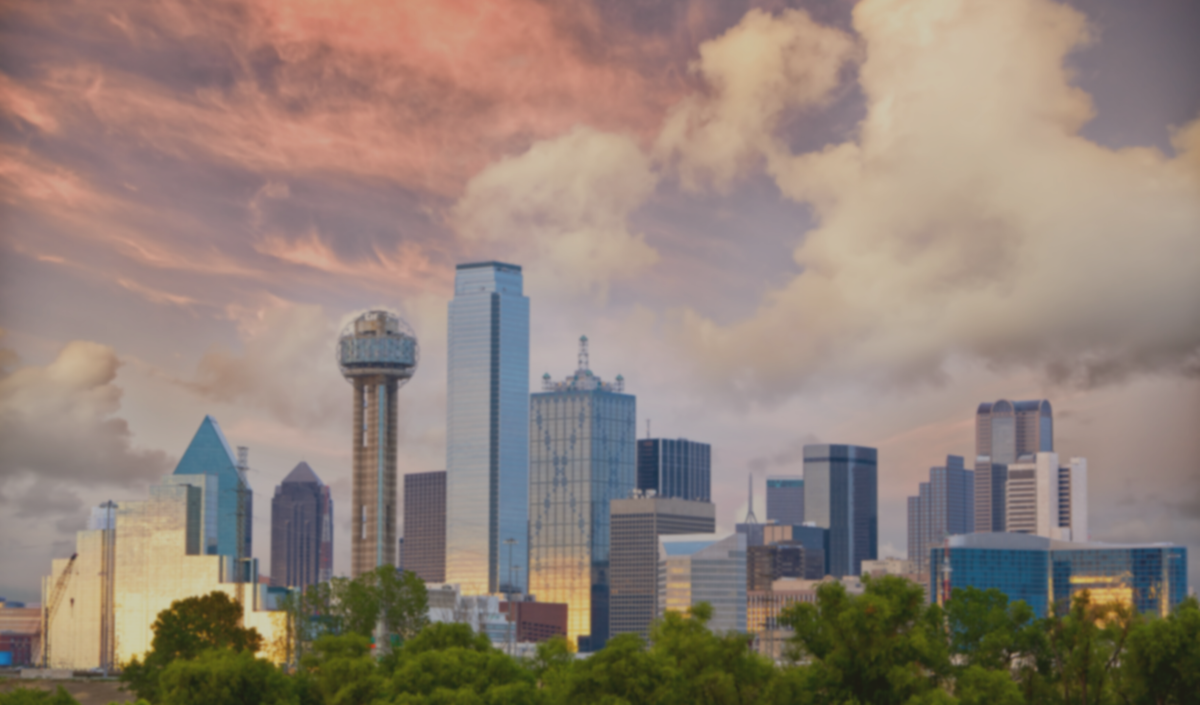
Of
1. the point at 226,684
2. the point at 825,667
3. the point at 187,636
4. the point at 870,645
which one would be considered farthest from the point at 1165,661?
the point at 187,636

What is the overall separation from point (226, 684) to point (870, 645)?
3933cm

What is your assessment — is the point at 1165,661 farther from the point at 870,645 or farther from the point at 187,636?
the point at 187,636

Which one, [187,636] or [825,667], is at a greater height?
[825,667]

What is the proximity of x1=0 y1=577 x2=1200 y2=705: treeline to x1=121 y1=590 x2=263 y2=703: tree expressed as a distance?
51.5 m

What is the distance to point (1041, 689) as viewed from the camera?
86500 millimetres

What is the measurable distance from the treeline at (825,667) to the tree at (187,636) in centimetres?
5154

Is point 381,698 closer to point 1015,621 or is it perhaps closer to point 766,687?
point 766,687

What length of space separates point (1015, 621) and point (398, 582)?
3346 inches

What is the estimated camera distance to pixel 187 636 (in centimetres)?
14488

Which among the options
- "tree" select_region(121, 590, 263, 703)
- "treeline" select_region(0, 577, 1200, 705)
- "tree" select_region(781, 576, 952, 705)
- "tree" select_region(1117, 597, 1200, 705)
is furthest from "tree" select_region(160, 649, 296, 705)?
"tree" select_region(121, 590, 263, 703)

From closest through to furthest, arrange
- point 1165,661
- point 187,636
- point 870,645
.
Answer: point 870,645, point 1165,661, point 187,636

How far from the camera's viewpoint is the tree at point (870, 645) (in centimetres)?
7562

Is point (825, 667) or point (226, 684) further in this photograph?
point (226, 684)

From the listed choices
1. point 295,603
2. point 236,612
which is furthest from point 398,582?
point 295,603
